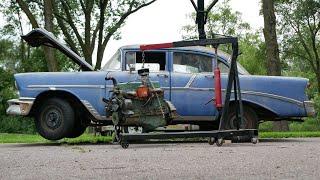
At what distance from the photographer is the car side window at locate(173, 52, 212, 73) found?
11.4 m

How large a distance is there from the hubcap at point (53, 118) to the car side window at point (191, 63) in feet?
7.26

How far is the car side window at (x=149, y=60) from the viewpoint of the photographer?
11.4 metres

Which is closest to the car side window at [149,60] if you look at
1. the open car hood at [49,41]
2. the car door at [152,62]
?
the car door at [152,62]

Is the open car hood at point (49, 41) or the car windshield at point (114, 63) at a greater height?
the open car hood at point (49, 41)

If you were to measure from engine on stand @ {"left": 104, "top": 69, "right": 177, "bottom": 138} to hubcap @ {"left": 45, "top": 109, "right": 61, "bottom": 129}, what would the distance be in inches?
51.1

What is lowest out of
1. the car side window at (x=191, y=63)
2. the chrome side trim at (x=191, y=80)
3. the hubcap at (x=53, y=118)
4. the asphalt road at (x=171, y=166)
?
the asphalt road at (x=171, y=166)

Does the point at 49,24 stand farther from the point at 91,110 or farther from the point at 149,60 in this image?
the point at 91,110

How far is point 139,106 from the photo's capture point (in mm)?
9875

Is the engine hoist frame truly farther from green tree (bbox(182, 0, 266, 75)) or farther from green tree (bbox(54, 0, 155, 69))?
green tree (bbox(182, 0, 266, 75))

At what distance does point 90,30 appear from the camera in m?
28.0

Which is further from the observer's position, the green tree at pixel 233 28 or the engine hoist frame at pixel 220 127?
the green tree at pixel 233 28

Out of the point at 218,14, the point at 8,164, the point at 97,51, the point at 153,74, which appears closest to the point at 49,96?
the point at 153,74

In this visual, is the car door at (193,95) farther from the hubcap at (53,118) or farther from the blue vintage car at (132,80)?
the hubcap at (53,118)

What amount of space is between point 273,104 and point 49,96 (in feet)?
12.8
